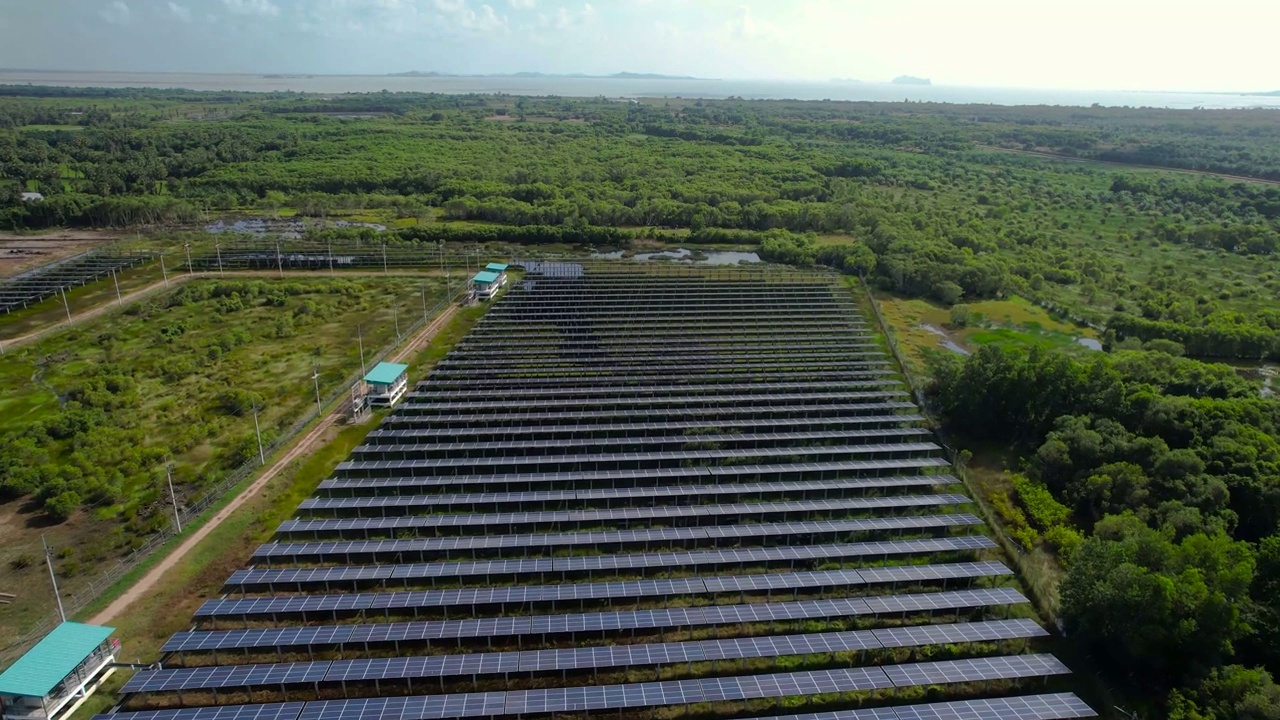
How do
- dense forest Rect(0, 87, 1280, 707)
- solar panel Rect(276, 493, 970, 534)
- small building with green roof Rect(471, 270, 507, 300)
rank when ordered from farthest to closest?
small building with green roof Rect(471, 270, 507, 300) → solar panel Rect(276, 493, 970, 534) → dense forest Rect(0, 87, 1280, 707)

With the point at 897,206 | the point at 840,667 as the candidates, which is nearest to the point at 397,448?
the point at 840,667

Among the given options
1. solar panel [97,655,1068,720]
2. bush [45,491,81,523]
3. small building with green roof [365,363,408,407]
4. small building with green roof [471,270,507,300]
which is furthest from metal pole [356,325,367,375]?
solar panel [97,655,1068,720]

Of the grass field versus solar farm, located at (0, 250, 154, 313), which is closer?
the grass field

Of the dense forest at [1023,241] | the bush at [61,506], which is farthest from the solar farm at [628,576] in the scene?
the bush at [61,506]

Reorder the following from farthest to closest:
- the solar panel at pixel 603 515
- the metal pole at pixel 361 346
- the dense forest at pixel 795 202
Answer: the dense forest at pixel 795 202 → the metal pole at pixel 361 346 → the solar panel at pixel 603 515

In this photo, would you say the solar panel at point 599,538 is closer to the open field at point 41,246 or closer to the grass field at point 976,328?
the grass field at point 976,328

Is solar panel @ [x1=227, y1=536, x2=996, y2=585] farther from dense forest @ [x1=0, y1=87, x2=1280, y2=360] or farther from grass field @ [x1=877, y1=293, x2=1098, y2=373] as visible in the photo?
dense forest @ [x1=0, y1=87, x2=1280, y2=360]

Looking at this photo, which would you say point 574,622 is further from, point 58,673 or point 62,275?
point 62,275
